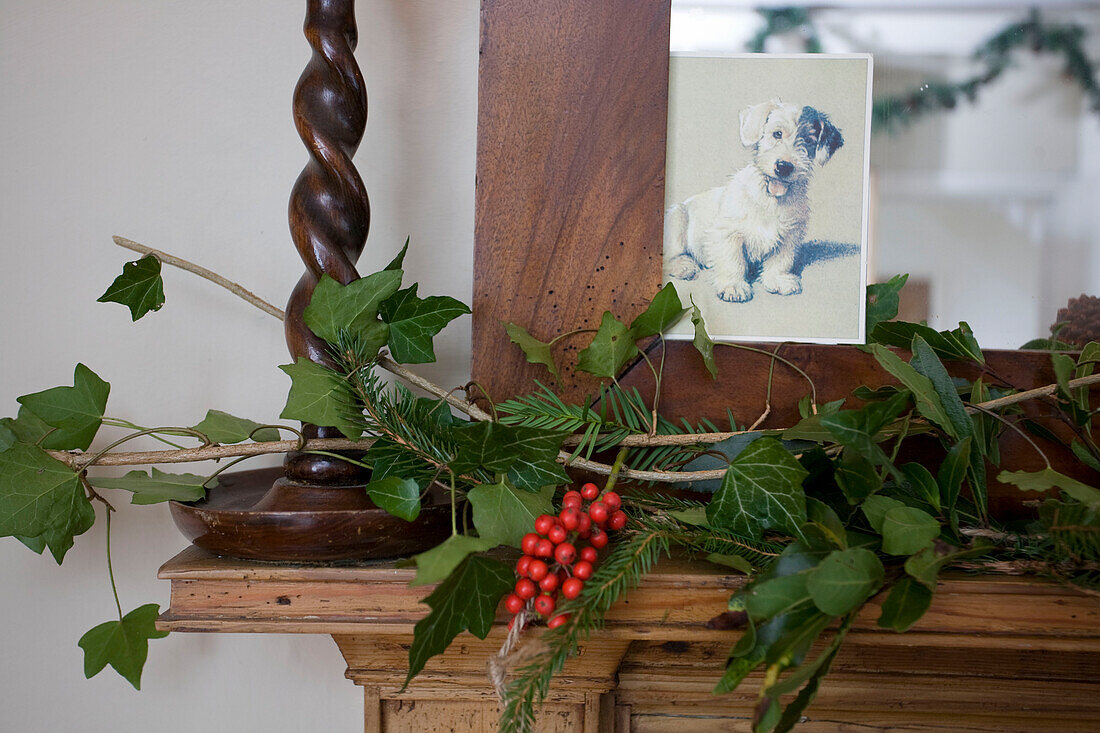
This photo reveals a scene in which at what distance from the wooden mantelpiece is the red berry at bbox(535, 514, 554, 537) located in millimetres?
69

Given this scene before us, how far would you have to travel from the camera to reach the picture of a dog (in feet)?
1.60

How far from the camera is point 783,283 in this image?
19.2 inches

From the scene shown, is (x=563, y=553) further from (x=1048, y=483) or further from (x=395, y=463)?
(x=1048, y=483)

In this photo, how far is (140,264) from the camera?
17.7 inches

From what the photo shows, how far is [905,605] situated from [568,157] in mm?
330

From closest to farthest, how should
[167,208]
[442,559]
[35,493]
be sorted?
[442,559], [35,493], [167,208]

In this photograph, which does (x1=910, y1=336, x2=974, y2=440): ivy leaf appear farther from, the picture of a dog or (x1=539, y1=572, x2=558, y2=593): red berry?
(x1=539, y1=572, x2=558, y2=593): red berry

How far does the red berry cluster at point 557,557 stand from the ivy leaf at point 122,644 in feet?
0.85

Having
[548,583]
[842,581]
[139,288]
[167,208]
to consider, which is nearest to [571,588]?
[548,583]

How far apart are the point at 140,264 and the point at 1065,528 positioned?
0.54 meters

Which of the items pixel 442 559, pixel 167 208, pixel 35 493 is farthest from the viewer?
pixel 167 208

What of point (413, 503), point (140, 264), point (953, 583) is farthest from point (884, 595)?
point (140, 264)

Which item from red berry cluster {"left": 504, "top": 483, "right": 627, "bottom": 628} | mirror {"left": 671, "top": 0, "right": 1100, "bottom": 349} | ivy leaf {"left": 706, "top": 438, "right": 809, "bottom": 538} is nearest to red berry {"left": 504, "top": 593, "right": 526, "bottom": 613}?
red berry cluster {"left": 504, "top": 483, "right": 627, "bottom": 628}

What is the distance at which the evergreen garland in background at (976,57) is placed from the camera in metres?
0.49
